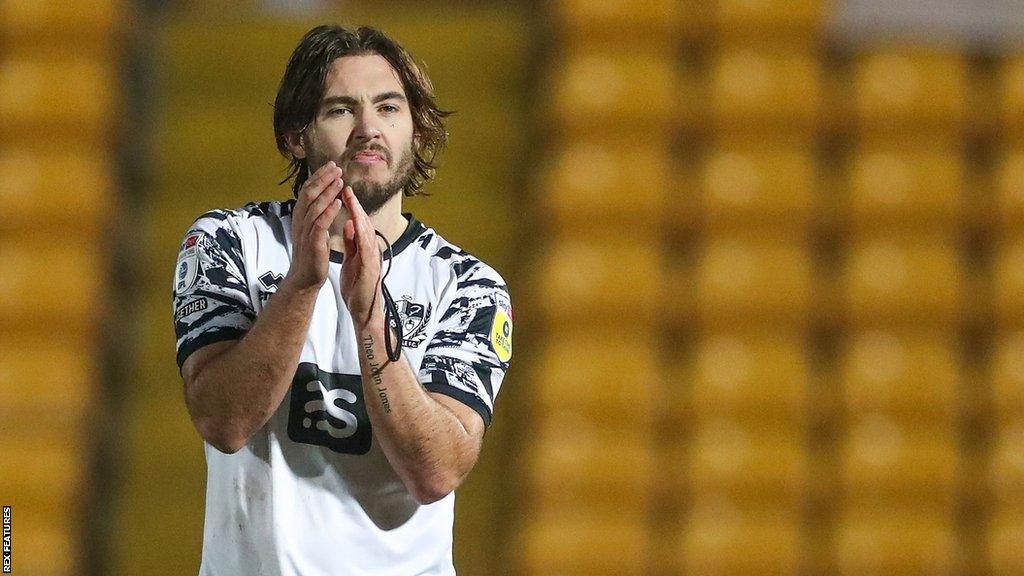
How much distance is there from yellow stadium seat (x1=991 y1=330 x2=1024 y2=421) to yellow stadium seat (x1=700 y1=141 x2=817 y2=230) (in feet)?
2.44

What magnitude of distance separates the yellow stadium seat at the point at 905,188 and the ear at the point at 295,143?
11.3 feet

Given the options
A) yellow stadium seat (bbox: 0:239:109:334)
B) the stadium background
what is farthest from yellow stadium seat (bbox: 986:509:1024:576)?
yellow stadium seat (bbox: 0:239:109:334)

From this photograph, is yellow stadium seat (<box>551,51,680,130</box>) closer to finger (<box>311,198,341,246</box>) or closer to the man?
the man

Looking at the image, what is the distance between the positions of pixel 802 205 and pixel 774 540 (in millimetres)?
1068

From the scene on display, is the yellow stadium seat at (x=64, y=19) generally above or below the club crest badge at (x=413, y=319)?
above

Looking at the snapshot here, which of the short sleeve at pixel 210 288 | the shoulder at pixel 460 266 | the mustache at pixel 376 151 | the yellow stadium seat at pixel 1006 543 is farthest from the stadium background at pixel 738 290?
the mustache at pixel 376 151

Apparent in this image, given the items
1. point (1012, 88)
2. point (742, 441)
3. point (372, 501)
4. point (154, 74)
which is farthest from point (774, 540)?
point (372, 501)

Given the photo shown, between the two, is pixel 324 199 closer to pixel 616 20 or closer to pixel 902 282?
pixel 616 20

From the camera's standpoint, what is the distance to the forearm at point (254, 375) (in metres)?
1.11

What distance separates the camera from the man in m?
1.12

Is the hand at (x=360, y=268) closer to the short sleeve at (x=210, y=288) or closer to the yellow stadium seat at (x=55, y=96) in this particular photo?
the short sleeve at (x=210, y=288)

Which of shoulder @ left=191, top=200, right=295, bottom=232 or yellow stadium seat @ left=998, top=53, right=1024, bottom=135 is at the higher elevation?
yellow stadium seat @ left=998, top=53, right=1024, bottom=135

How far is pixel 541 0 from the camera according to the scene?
4.14 metres

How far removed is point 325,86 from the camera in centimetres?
114
